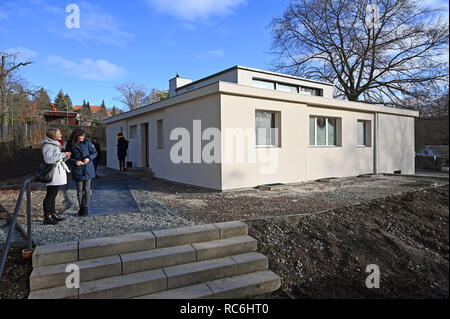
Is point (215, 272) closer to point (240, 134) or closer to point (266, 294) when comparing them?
point (266, 294)

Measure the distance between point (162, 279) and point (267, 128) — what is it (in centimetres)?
687

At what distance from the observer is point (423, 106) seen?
20.2m

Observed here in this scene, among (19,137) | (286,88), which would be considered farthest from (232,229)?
(19,137)

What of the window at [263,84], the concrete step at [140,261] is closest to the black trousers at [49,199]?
the concrete step at [140,261]

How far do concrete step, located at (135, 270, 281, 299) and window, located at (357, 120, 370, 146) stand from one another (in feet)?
36.3

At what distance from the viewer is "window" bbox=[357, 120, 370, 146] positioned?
506 inches

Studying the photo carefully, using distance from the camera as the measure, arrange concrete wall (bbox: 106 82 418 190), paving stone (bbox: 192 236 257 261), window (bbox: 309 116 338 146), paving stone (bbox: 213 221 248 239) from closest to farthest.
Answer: paving stone (bbox: 192 236 257 261)
paving stone (bbox: 213 221 248 239)
concrete wall (bbox: 106 82 418 190)
window (bbox: 309 116 338 146)

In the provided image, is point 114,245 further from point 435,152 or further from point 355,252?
point 435,152

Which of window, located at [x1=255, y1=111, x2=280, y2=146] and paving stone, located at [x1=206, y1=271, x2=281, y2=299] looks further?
Answer: window, located at [x1=255, y1=111, x2=280, y2=146]

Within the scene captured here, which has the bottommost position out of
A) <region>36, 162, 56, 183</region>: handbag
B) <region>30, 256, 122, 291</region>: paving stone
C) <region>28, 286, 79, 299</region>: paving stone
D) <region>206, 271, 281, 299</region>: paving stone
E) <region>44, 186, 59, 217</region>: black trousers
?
<region>206, 271, 281, 299</region>: paving stone

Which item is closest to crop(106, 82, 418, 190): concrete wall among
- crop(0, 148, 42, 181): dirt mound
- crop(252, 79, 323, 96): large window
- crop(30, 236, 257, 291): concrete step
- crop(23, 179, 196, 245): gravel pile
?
crop(252, 79, 323, 96): large window

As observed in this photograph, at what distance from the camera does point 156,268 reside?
3.44 m

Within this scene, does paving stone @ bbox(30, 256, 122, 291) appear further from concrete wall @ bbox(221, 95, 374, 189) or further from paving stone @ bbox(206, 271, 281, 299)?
concrete wall @ bbox(221, 95, 374, 189)

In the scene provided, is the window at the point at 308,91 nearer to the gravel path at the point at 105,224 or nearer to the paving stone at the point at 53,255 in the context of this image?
the gravel path at the point at 105,224
